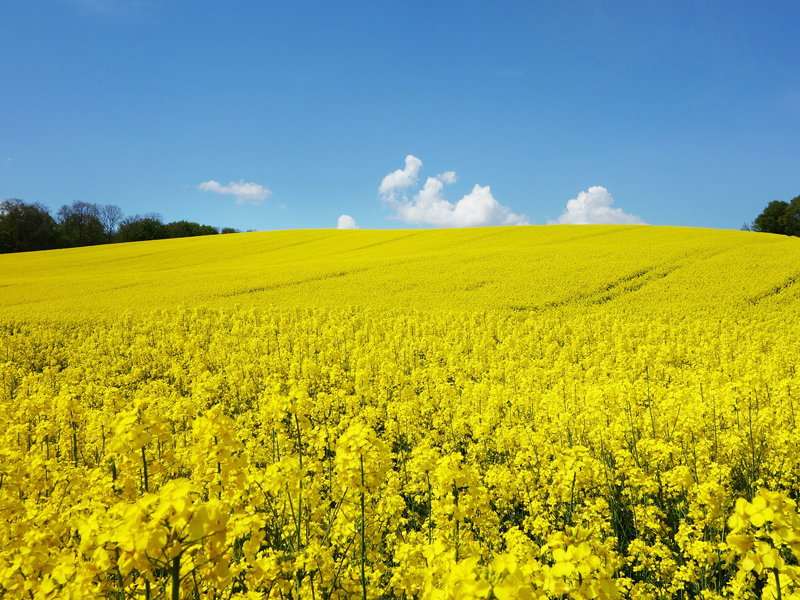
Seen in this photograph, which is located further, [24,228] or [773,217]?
[773,217]

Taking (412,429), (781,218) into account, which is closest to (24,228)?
(412,429)

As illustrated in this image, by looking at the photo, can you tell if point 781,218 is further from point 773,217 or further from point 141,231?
point 141,231

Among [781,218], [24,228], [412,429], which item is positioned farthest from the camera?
[781,218]

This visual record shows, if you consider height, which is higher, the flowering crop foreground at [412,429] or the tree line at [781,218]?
the tree line at [781,218]

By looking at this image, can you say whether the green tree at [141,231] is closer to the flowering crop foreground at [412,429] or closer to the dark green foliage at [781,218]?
the flowering crop foreground at [412,429]

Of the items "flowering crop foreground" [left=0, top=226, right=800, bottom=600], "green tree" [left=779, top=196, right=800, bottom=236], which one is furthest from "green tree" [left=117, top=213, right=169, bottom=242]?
"green tree" [left=779, top=196, right=800, bottom=236]

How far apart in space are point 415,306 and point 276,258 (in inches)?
897

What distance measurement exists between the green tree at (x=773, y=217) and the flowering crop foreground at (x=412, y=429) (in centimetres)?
4811

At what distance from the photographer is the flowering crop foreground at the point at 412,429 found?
2.14 m

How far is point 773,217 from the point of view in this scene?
207 feet

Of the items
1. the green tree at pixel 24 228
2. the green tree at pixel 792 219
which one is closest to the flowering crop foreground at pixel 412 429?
the green tree at pixel 24 228

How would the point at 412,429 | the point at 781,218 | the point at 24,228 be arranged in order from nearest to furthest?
the point at 412,429, the point at 24,228, the point at 781,218

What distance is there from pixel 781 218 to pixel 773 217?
98.0 inches

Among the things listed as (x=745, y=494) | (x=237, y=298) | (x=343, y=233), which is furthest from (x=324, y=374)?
(x=343, y=233)
